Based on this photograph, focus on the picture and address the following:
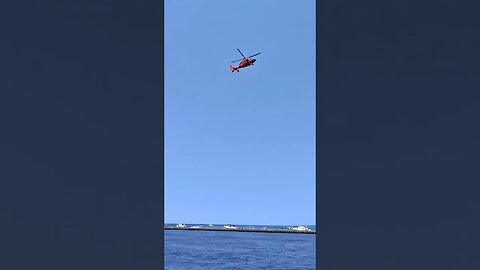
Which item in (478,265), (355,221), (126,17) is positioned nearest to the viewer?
(478,265)

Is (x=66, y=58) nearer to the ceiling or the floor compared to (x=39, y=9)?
nearer to the floor

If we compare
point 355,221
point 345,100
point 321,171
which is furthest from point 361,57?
point 355,221

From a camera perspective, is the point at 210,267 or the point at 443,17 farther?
the point at 210,267

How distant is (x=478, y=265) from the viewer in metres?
1.22

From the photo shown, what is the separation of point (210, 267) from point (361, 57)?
49.6ft

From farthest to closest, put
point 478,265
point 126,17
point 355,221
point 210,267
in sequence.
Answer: point 210,267 < point 126,17 < point 355,221 < point 478,265

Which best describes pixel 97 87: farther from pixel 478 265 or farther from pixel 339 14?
pixel 478 265

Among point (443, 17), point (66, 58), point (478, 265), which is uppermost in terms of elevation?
point (443, 17)

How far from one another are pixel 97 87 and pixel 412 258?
125 centimetres

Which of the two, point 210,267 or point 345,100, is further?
point 210,267

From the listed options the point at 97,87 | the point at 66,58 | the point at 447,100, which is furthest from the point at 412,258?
the point at 66,58

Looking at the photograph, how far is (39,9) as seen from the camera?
4.38ft

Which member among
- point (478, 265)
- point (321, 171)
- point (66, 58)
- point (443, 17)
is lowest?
point (478, 265)

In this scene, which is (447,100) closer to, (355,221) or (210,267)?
(355,221)
